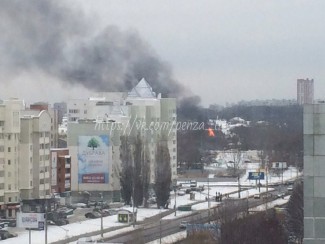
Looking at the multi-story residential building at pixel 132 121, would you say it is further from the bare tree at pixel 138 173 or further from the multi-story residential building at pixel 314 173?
the multi-story residential building at pixel 314 173

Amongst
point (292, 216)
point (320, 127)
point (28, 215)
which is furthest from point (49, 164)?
point (320, 127)

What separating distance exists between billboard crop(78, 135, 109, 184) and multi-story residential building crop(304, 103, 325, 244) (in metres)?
28.0

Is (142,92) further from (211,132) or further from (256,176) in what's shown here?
(211,132)

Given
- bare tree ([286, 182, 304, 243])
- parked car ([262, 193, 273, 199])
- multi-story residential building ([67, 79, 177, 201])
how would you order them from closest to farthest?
1. bare tree ([286, 182, 304, 243])
2. parked car ([262, 193, 273, 199])
3. multi-story residential building ([67, 79, 177, 201])

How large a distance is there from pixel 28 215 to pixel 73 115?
24652mm

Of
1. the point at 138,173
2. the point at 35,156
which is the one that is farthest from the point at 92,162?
the point at 35,156

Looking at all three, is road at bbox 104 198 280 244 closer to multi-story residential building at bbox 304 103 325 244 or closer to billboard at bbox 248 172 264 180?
billboard at bbox 248 172 264 180

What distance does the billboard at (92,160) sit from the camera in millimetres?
33438

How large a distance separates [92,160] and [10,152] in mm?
5792

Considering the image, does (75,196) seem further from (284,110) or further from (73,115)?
(284,110)

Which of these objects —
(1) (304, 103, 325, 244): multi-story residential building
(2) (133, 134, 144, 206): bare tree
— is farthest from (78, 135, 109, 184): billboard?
(1) (304, 103, 325, 244): multi-story residential building

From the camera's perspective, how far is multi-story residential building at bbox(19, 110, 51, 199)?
28484mm

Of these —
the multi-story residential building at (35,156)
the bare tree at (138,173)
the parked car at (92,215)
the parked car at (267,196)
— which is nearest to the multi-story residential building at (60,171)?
the multi-story residential building at (35,156)

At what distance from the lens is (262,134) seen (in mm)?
70750
